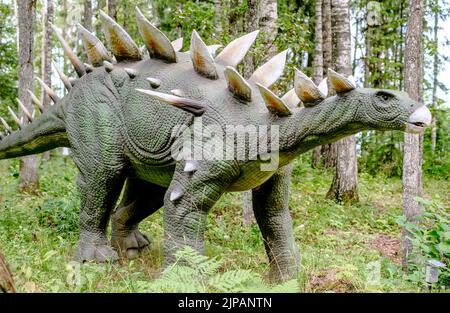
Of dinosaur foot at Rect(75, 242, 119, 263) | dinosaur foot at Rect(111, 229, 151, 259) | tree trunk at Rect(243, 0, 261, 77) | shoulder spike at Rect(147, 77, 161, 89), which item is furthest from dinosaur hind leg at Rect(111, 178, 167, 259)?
tree trunk at Rect(243, 0, 261, 77)

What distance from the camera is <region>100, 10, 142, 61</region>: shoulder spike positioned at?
4445 mm

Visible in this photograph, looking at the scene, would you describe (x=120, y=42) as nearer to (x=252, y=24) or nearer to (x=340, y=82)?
(x=340, y=82)

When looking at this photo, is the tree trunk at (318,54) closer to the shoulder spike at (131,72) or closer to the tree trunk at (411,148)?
the tree trunk at (411,148)

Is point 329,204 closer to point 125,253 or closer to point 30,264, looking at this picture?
point 125,253

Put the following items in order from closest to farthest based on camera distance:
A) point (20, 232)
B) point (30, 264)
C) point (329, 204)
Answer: point (30, 264) < point (20, 232) < point (329, 204)

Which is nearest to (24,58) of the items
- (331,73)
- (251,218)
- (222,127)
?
(251,218)

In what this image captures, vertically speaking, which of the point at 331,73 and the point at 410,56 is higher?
the point at 410,56

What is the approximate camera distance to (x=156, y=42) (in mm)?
4340

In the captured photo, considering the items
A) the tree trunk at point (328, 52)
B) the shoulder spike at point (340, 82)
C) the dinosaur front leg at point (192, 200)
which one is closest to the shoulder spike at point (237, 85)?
the dinosaur front leg at point (192, 200)

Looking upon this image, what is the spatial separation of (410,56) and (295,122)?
6.31ft

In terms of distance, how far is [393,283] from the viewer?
3.87m

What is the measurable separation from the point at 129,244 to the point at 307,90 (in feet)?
8.33

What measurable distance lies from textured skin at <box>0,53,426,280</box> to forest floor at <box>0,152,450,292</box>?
351 mm

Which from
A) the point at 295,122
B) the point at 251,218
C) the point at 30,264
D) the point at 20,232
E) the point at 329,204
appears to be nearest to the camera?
the point at 295,122
